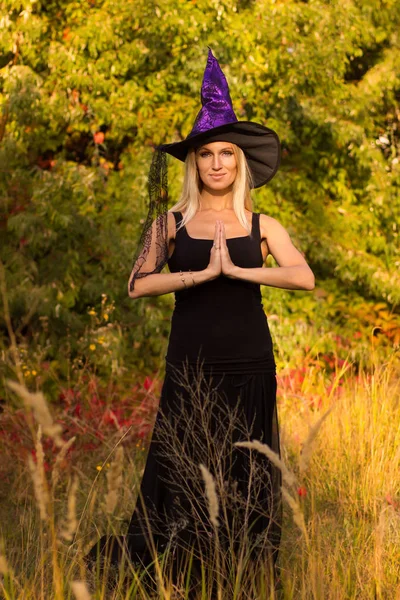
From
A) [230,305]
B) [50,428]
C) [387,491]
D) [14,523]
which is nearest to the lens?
[50,428]

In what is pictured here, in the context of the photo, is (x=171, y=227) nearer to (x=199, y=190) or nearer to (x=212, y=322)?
(x=199, y=190)

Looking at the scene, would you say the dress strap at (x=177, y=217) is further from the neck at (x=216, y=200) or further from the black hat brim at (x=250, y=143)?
the black hat brim at (x=250, y=143)

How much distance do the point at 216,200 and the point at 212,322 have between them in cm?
48

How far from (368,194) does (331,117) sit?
1.06 meters

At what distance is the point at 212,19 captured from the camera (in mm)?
6977

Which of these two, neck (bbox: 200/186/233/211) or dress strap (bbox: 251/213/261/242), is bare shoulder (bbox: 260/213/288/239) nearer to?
dress strap (bbox: 251/213/261/242)

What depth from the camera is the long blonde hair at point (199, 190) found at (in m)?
3.34

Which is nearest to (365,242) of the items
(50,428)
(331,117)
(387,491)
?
(331,117)

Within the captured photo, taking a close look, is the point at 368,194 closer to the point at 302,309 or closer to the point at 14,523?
the point at 302,309

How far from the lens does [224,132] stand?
3.34 meters

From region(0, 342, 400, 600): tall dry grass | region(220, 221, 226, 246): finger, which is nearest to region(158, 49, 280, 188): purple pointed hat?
region(220, 221, 226, 246): finger

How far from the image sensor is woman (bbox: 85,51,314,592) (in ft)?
10.3

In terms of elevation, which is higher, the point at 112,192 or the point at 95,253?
the point at 112,192

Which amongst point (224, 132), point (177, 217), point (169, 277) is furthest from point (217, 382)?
point (224, 132)
